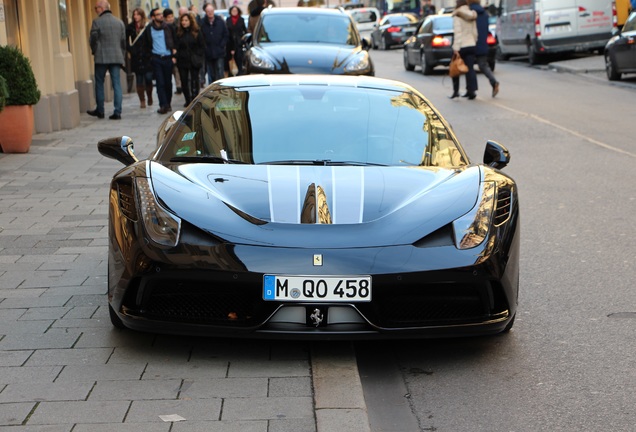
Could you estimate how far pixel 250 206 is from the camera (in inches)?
211

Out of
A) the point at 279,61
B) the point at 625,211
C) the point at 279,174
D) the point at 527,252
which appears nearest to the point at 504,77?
the point at 279,61

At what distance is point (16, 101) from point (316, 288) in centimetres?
1020

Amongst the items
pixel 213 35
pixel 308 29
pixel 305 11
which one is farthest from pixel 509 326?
pixel 213 35

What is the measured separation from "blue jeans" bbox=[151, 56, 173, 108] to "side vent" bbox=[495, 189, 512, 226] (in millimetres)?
15727

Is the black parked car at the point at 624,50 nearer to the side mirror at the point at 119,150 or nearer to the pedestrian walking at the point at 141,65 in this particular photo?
the pedestrian walking at the point at 141,65

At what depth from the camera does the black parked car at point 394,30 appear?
47.9 meters

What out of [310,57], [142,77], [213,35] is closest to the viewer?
[310,57]

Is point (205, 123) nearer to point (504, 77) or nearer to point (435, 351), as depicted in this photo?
point (435, 351)

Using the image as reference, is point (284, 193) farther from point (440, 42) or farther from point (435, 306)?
point (440, 42)

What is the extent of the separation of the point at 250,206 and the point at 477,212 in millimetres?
1058

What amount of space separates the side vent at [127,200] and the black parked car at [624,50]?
18809 millimetres

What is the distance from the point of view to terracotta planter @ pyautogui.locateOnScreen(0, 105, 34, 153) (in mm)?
14438

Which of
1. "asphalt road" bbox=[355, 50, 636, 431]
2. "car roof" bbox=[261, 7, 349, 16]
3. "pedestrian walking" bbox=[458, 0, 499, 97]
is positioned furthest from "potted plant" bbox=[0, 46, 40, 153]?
"pedestrian walking" bbox=[458, 0, 499, 97]

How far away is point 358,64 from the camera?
17109 millimetres
